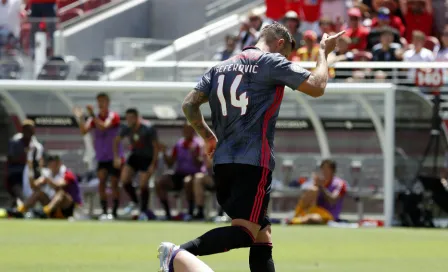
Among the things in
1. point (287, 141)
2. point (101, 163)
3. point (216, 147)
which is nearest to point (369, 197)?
point (287, 141)

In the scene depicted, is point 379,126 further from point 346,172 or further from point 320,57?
point 320,57

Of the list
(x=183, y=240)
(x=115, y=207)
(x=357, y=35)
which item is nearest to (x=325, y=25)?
(x=357, y=35)

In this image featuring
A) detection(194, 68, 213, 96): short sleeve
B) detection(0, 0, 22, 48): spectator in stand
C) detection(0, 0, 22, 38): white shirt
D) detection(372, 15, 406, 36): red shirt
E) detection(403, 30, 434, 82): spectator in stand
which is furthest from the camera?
detection(0, 0, 22, 38): white shirt

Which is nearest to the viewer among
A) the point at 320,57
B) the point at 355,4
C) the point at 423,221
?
the point at 320,57

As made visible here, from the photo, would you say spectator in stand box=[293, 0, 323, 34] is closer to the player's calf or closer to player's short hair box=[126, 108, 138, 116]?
player's short hair box=[126, 108, 138, 116]

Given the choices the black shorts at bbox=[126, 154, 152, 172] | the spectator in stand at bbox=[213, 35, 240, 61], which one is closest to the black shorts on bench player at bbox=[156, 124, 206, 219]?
the black shorts at bbox=[126, 154, 152, 172]

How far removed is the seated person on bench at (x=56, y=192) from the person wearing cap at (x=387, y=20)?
643 centimetres

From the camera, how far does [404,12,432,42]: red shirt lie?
21672mm

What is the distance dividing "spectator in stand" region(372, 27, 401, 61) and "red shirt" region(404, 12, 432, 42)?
1567 mm

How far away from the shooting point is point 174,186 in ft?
66.3

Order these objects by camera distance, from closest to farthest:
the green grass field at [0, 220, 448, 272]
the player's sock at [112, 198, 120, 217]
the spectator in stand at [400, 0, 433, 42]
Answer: the green grass field at [0, 220, 448, 272], the player's sock at [112, 198, 120, 217], the spectator in stand at [400, 0, 433, 42]

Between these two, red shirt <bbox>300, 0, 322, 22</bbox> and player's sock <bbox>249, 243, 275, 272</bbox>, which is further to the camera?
red shirt <bbox>300, 0, 322, 22</bbox>

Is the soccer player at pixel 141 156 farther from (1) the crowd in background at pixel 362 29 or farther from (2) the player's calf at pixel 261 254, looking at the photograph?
(2) the player's calf at pixel 261 254

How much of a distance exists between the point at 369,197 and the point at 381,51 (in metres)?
2.75
